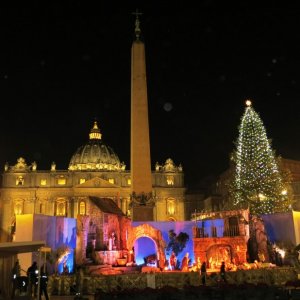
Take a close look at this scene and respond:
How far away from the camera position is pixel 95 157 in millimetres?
94875

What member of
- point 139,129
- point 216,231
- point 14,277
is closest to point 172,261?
point 216,231

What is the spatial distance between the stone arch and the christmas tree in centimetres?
977

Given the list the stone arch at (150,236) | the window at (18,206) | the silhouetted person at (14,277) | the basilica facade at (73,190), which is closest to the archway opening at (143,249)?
the stone arch at (150,236)

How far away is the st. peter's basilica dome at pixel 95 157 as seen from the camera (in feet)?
306

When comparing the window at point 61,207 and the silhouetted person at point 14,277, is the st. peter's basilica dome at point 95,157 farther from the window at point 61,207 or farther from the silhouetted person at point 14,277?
the silhouetted person at point 14,277

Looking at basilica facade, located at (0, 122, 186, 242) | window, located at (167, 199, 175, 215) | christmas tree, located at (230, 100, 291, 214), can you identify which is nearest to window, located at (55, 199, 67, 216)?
basilica facade, located at (0, 122, 186, 242)

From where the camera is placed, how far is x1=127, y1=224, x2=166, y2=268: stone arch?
2566 cm

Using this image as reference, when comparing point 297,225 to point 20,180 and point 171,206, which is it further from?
point 20,180

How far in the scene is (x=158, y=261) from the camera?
25594 mm

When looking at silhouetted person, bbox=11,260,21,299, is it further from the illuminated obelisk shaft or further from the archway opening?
the illuminated obelisk shaft

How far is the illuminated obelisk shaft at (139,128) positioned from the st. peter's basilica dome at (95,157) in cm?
6318

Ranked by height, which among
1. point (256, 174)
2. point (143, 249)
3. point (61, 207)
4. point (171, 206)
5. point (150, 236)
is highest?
point (61, 207)

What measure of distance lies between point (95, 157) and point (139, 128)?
6840 centimetres

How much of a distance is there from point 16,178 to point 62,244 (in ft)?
191
